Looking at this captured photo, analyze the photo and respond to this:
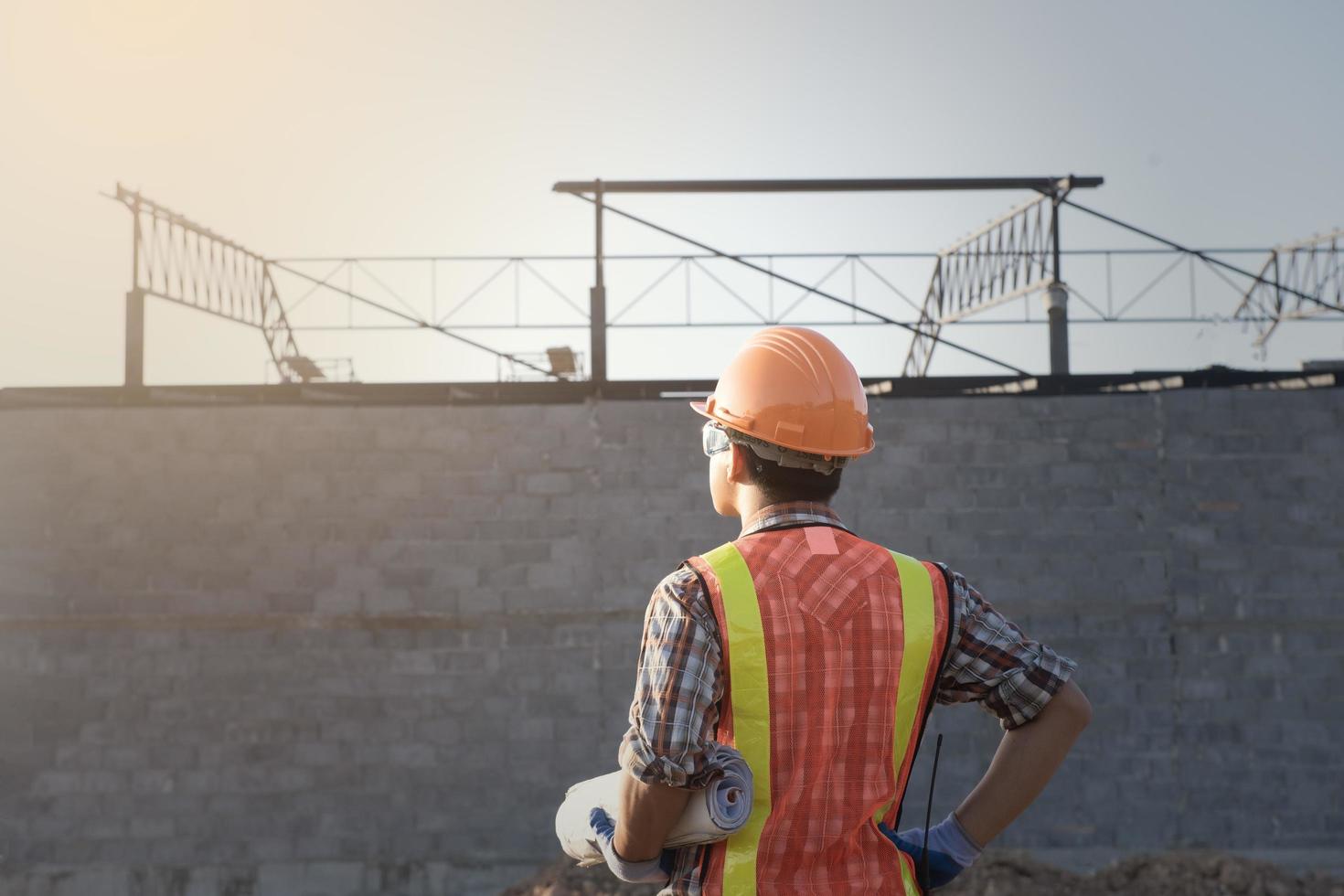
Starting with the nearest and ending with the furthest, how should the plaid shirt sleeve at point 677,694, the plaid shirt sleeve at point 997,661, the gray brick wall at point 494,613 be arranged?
the plaid shirt sleeve at point 677,694
the plaid shirt sleeve at point 997,661
the gray brick wall at point 494,613

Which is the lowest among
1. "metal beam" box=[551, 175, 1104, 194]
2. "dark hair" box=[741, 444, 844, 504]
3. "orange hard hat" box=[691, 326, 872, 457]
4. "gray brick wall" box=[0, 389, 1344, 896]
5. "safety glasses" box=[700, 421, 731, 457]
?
"gray brick wall" box=[0, 389, 1344, 896]

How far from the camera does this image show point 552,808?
260 inches

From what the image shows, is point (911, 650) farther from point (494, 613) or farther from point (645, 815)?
point (494, 613)

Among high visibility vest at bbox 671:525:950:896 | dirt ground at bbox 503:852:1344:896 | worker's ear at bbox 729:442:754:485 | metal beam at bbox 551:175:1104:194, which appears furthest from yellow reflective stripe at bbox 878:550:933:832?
metal beam at bbox 551:175:1104:194

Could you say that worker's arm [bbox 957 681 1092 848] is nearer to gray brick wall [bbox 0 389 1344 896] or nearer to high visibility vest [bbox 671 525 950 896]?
high visibility vest [bbox 671 525 950 896]

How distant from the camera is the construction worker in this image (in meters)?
1.56

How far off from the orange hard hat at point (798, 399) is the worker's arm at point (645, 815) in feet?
1.88

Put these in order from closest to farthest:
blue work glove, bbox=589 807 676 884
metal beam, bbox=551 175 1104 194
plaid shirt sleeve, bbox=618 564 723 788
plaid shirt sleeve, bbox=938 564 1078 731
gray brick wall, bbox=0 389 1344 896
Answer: plaid shirt sleeve, bbox=618 564 723 788, blue work glove, bbox=589 807 676 884, plaid shirt sleeve, bbox=938 564 1078 731, gray brick wall, bbox=0 389 1344 896, metal beam, bbox=551 175 1104 194

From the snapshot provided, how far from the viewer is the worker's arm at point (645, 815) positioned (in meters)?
1.55

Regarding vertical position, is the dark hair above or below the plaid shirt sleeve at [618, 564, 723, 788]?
above

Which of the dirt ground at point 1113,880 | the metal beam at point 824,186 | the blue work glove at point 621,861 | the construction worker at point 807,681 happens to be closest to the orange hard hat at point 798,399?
the construction worker at point 807,681

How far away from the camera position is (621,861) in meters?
1.62

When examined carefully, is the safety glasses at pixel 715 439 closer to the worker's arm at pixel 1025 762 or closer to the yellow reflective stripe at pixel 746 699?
the yellow reflective stripe at pixel 746 699

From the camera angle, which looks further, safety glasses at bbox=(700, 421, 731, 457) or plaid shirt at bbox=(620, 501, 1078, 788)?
safety glasses at bbox=(700, 421, 731, 457)
